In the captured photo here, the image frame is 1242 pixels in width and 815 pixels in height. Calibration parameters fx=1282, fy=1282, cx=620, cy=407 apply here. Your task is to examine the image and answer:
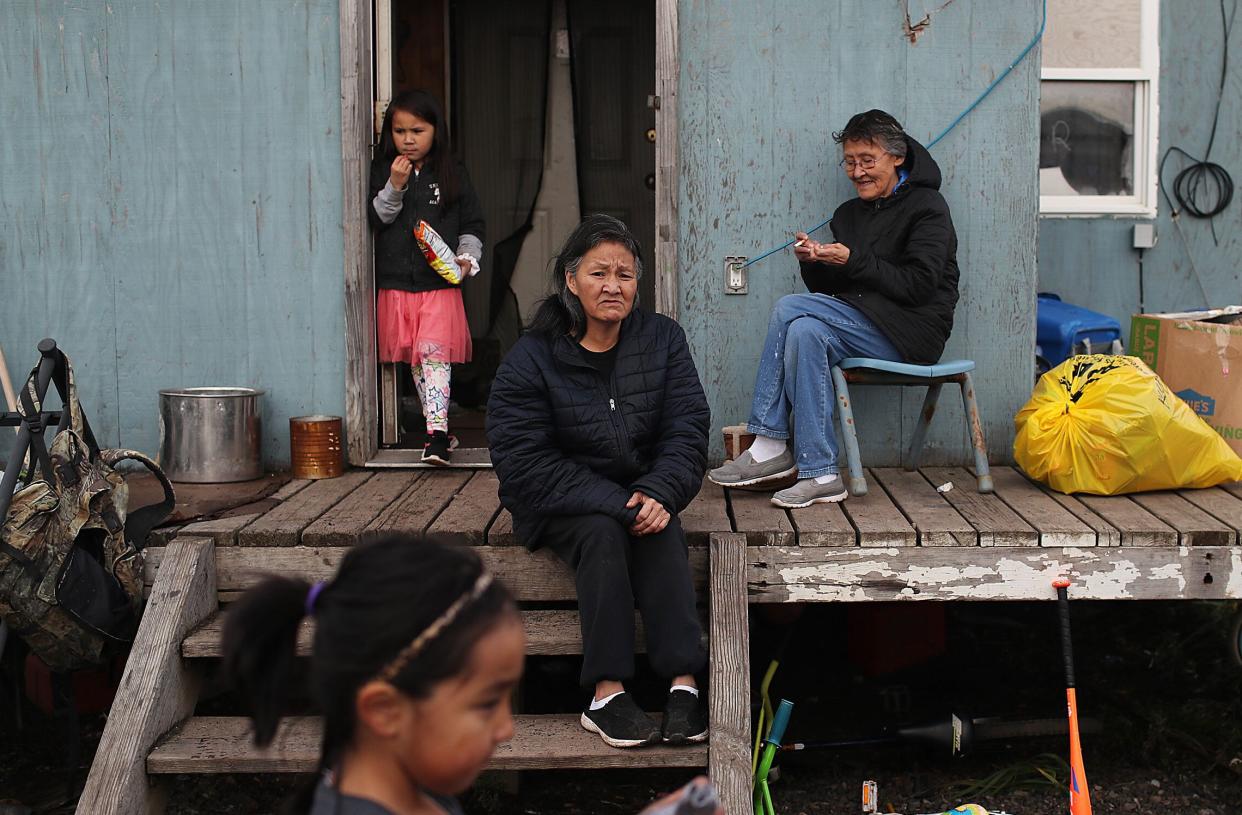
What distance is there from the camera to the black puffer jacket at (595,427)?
334cm

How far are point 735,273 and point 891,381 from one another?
722mm

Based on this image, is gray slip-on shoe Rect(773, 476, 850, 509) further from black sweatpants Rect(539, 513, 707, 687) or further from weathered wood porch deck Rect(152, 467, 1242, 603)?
black sweatpants Rect(539, 513, 707, 687)

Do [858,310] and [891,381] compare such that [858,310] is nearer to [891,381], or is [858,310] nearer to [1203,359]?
[891,381]

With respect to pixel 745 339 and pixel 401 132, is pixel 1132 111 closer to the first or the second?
pixel 745 339

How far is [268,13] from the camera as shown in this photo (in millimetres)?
4605

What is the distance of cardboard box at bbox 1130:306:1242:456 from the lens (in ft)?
14.4

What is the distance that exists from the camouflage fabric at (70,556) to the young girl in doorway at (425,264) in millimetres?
1298

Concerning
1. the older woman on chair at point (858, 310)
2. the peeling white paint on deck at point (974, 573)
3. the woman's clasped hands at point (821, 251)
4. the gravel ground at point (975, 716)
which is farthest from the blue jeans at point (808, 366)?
the gravel ground at point (975, 716)

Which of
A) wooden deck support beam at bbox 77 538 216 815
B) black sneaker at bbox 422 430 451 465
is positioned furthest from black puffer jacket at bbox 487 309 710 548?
black sneaker at bbox 422 430 451 465

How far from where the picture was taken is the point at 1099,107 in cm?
628

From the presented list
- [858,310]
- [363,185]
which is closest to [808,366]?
[858,310]

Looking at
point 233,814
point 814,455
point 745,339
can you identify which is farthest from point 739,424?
point 233,814

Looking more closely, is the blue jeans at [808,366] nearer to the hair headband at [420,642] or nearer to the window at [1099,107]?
the window at [1099,107]

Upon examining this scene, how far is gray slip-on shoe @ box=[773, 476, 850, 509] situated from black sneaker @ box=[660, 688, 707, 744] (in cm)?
99
